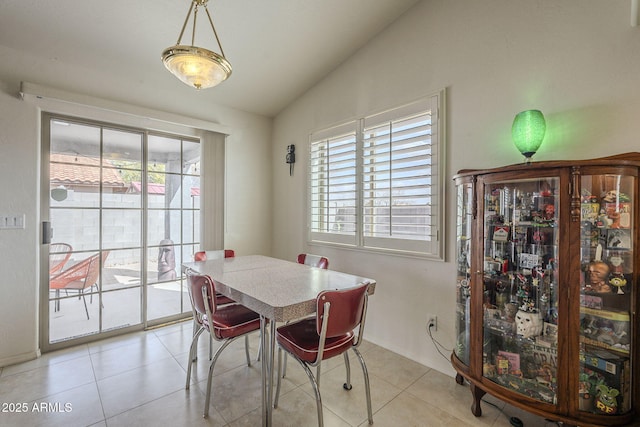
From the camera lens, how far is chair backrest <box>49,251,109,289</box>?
8.68 feet

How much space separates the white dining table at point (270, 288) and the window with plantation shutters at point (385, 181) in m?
0.75

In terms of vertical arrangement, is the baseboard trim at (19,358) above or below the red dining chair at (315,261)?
below

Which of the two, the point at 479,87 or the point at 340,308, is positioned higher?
the point at 479,87

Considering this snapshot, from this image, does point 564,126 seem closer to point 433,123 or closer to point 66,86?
point 433,123

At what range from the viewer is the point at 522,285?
1694mm

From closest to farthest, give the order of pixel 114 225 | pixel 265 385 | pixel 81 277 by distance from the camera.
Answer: pixel 265 385 → pixel 81 277 → pixel 114 225

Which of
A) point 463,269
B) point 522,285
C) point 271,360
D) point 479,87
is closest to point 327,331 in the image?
point 271,360

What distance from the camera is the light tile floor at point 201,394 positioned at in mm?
1737

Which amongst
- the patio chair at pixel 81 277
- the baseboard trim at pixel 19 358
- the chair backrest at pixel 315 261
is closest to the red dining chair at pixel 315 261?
Result: the chair backrest at pixel 315 261

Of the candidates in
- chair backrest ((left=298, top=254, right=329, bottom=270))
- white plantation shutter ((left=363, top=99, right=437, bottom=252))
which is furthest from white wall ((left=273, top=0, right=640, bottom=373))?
chair backrest ((left=298, top=254, right=329, bottom=270))

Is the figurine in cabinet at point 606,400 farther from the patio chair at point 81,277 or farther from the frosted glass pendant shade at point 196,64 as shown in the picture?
the patio chair at point 81,277

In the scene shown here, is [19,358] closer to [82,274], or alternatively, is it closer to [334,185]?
[82,274]

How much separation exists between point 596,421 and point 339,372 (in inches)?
59.8

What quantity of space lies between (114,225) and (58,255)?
50 cm
